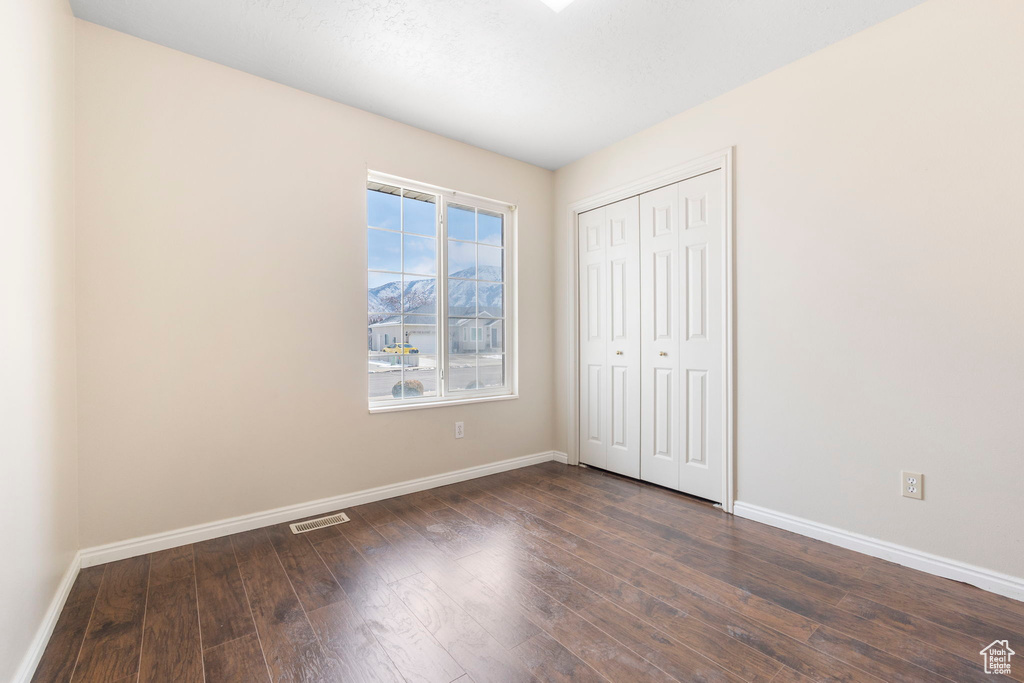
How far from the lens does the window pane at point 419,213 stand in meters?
3.32

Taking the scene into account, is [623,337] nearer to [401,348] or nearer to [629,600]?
[401,348]

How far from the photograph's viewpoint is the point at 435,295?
11.3 feet

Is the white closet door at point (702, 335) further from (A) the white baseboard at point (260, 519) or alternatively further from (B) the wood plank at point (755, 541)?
(A) the white baseboard at point (260, 519)

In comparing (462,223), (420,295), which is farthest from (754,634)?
(462,223)

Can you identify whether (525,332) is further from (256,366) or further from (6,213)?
(6,213)

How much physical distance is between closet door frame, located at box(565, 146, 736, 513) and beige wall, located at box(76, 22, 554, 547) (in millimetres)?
1306

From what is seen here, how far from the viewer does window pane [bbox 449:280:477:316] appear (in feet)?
11.7

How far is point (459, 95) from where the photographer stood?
284 cm

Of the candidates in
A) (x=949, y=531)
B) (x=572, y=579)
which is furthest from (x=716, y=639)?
(x=949, y=531)

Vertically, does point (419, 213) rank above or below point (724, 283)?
above

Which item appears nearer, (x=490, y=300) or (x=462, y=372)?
(x=462, y=372)

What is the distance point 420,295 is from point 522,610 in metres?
2.24

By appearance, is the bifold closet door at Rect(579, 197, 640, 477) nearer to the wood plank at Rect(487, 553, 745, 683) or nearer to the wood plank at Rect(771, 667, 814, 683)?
the wood plank at Rect(487, 553, 745, 683)

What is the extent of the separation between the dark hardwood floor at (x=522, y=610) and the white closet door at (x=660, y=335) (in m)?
0.67
